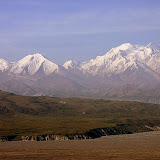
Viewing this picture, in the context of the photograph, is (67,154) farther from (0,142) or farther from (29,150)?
(0,142)

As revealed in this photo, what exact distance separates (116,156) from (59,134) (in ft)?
212

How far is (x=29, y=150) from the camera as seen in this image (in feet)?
377

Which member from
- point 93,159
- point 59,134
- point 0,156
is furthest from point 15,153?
point 59,134

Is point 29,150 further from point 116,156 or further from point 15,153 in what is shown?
point 116,156

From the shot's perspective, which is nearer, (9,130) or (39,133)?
(39,133)

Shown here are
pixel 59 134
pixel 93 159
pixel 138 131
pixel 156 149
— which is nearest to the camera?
pixel 93 159

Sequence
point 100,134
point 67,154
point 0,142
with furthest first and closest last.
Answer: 1. point 100,134
2. point 0,142
3. point 67,154

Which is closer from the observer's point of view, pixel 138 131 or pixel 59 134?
pixel 59 134

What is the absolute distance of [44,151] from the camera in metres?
112

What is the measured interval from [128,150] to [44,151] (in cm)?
2047

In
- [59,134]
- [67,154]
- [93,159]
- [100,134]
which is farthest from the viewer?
[100,134]

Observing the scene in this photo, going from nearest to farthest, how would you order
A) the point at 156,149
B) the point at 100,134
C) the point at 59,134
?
the point at 156,149
the point at 59,134
the point at 100,134

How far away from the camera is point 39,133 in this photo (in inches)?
6516

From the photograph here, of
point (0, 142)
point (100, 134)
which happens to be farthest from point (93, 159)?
point (100, 134)
